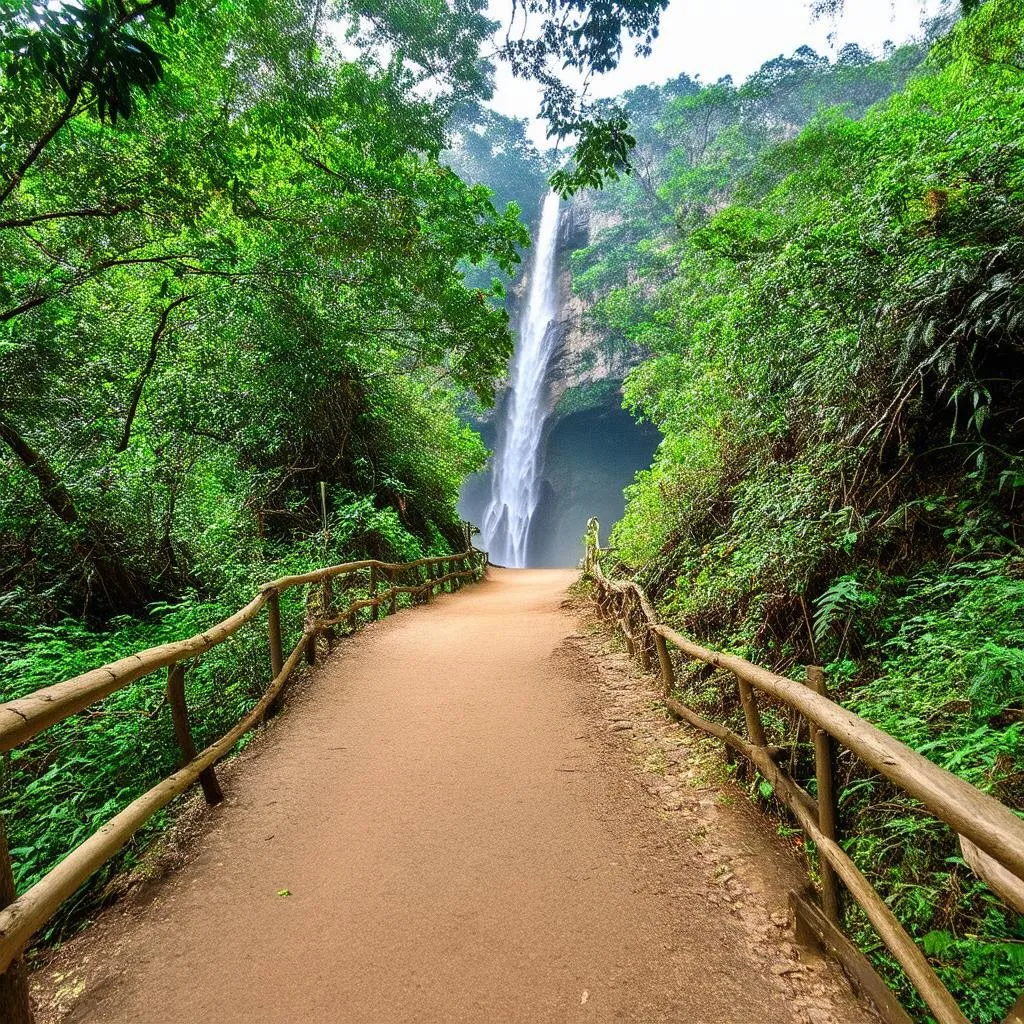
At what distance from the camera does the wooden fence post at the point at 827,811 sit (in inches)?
80.5

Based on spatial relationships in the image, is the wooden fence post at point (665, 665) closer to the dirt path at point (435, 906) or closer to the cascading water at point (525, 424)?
the dirt path at point (435, 906)

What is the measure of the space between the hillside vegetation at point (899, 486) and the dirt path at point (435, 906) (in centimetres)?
76

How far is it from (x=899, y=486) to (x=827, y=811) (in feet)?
10.1

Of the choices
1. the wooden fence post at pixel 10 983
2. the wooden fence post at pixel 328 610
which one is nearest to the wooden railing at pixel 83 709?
the wooden fence post at pixel 10 983

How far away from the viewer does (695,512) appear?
6.84 metres

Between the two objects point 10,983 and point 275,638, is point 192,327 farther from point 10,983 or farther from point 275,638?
point 10,983

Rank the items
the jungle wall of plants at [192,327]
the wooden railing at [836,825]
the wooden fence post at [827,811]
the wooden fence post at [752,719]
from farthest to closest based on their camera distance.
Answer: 1. the jungle wall of plants at [192,327]
2. the wooden fence post at [752,719]
3. the wooden fence post at [827,811]
4. the wooden railing at [836,825]

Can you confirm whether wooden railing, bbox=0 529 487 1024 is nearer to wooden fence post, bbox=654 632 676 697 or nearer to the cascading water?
wooden fence post, bbox=654 632 676 697

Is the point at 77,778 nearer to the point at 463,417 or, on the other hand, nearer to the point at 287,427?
the point at 287,427

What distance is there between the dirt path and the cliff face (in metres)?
29.6

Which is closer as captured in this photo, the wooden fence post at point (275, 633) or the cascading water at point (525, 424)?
the wooden fence post at point (275, 633)

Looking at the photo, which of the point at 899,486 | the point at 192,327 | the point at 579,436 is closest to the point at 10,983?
the point at 899,486

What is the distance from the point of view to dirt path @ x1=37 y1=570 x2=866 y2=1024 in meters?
1.83

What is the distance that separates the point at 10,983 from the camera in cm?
153
